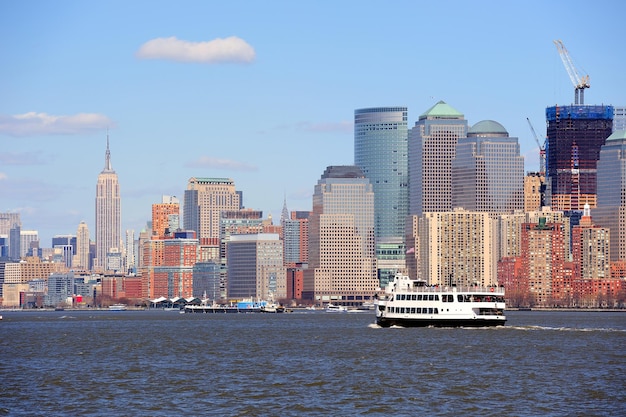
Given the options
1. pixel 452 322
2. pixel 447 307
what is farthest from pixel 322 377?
pixel 452 322

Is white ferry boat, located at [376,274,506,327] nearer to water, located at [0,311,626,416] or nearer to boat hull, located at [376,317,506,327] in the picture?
boat hull, located at [376,317,506,327]

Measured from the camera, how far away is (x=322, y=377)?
11238cm

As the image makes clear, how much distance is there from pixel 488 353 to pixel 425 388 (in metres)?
37.7

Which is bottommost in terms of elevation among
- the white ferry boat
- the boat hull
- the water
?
the water

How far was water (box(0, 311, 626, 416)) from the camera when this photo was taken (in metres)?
92.1

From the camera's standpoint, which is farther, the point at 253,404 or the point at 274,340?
the point at 274,340

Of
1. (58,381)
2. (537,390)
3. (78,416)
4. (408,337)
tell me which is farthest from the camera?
(408,337)

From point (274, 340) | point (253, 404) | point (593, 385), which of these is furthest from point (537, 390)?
point (274, 340)

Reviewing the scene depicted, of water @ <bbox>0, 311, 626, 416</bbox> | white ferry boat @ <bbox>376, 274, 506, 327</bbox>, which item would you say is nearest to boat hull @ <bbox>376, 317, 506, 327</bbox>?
white ferry boat @ <bbox>376, 274, 506, 327</bbox>

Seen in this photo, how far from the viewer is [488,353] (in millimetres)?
140375

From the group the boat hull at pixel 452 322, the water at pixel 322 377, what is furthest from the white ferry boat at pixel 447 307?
the water at pixel 322 377

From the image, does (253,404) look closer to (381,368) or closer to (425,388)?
(425,388)

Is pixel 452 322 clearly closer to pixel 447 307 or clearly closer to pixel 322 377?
pixel 447 307

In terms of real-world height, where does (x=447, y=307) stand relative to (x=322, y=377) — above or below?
above
